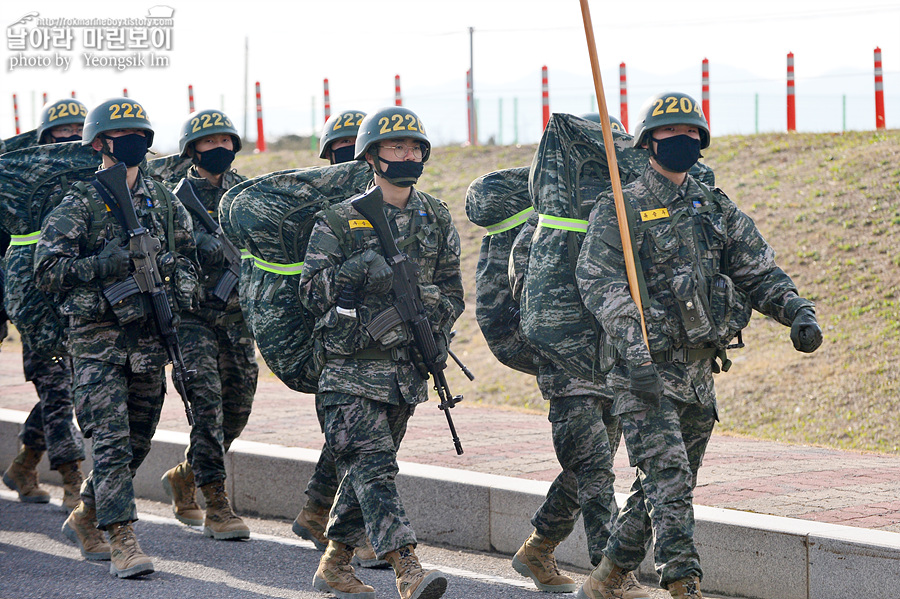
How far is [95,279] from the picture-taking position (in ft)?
20.9

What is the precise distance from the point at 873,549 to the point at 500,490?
2207 millimetres

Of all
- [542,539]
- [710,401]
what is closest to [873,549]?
[710,401]

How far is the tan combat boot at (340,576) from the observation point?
5.78 m

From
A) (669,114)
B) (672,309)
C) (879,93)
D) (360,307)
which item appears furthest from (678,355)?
(879,93)

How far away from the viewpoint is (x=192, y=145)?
7492mm

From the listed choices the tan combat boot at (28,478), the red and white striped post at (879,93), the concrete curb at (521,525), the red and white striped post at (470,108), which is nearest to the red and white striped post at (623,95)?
the red and white striped post at (470,108)

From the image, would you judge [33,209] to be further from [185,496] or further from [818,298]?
[818,298]

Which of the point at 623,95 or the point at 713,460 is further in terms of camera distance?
the point at 623,95

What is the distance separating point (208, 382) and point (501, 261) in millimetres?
2048

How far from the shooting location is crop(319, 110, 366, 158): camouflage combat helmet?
272 inches

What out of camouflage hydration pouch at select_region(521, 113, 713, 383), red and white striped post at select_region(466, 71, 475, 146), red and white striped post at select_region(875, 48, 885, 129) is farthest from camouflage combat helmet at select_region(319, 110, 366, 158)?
red and white striped post at select_region(466, 71, 475, 146)

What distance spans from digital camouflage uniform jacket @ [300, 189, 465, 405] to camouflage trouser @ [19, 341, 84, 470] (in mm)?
2896

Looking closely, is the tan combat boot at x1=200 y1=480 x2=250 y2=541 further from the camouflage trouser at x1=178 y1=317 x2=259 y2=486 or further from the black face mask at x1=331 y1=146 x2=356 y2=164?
the black face mask at x1=331 y1=146 x2=356 y2=164

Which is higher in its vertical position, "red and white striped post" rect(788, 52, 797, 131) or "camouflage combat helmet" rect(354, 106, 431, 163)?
"red and white striped post" rect(788, 52, 797, 131)
